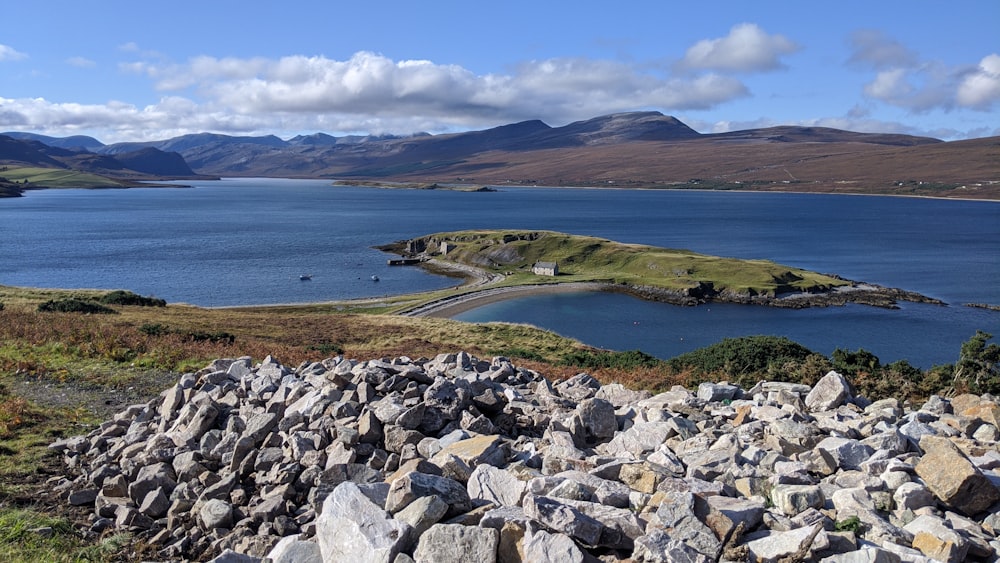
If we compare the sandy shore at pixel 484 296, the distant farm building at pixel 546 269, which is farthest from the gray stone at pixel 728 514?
the distant farm building at pixel 546 269

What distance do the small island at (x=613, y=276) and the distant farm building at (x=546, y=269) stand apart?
170mm

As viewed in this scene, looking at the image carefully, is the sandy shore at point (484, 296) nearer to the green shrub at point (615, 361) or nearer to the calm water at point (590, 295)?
the calm water at point (590, 295)

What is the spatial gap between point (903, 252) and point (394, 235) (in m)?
119

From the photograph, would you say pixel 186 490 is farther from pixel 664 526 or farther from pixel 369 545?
pixel 664 526

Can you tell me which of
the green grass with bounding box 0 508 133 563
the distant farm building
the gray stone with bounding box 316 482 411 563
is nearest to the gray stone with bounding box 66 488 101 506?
the green grass with bounding box 0 508 133 563

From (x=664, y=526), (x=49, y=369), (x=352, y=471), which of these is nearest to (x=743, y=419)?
(x=664, y=526)

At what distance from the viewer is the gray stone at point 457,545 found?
7879mm

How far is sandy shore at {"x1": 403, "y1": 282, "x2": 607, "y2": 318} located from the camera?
3002 inches

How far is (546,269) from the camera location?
10919 centimetres

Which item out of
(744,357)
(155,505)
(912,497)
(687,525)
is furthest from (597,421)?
(744,357)

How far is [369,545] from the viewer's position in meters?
8.15

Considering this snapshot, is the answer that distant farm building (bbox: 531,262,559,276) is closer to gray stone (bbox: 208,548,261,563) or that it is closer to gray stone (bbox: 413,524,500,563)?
gray stone (bbox: 208,548,261,563)

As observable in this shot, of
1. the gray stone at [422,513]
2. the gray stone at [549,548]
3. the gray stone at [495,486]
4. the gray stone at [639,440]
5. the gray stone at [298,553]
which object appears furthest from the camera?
the gray stone at [639,440]

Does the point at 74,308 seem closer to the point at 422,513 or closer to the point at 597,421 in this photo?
the point at 597,421
